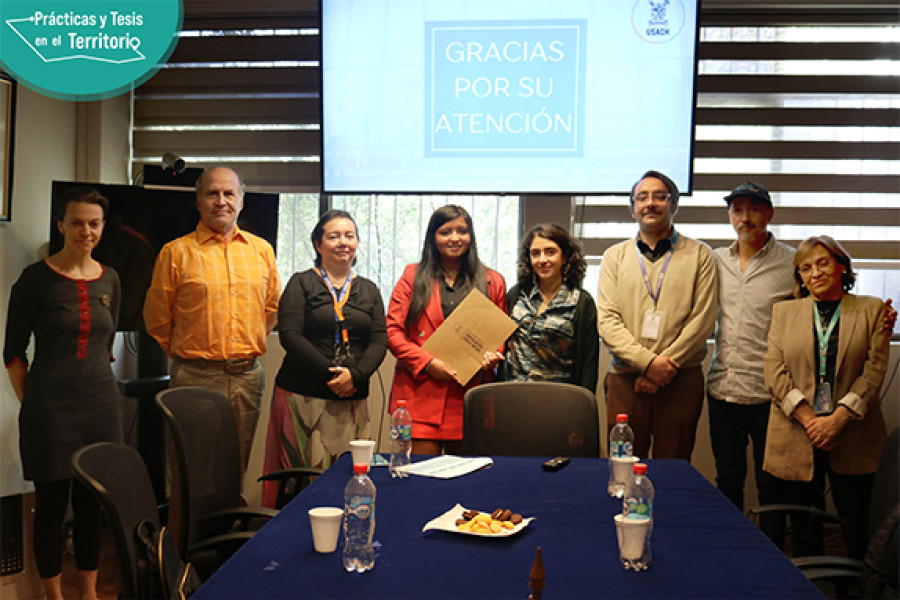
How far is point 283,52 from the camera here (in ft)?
15.4

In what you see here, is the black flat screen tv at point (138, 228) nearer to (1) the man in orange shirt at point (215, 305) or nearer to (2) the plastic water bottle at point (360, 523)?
(1) the man in orange shirt at point (215, 305)

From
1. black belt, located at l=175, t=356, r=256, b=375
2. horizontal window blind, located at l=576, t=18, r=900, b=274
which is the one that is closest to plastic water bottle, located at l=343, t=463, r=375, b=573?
black belt, located at l=175, t=356, r=256, b=375

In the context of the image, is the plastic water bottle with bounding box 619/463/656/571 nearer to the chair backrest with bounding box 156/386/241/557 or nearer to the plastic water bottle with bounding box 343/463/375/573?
the plastic water bottle with bounding box 343/463/375/573

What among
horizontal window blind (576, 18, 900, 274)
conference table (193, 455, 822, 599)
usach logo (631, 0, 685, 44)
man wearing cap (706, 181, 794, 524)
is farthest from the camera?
horizontal window blind (576, 18, 900, 274)

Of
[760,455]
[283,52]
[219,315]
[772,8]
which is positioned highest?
[772,8]

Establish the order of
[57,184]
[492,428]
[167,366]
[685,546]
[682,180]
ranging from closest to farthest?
[685,546] → [492,428] → [57,184] → [682,180] → [167,366]

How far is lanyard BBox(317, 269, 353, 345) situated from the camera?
11.0ft

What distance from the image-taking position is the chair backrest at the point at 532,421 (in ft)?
9.11

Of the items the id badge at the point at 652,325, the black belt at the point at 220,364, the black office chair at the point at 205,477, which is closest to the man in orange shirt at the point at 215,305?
the black belt at the point at 220,364

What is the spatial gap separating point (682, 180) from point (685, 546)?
2.84m

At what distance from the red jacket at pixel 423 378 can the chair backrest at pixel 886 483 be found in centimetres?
166

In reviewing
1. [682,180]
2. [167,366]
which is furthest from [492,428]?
[167,366]

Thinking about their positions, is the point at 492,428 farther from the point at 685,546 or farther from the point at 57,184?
the point at 57,184

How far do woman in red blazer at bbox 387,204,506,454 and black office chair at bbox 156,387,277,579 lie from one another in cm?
89
